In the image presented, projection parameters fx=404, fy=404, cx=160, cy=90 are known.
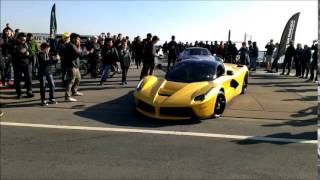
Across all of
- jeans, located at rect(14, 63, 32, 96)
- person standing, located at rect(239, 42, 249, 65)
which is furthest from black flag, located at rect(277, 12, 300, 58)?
jeans, located at rect(14, 63, 32, 96)

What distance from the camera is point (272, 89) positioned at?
44.3 ft

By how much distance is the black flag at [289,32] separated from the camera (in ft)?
71.5

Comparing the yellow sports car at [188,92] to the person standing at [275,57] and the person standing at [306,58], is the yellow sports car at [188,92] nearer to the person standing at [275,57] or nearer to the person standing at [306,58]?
the person standing at [306,58]

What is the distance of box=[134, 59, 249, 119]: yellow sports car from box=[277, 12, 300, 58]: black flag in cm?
1247

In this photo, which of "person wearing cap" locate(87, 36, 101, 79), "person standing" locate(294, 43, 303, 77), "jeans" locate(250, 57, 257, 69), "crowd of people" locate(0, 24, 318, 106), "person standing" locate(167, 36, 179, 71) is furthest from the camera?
"jeans" locate(250, 57, 257, 69)

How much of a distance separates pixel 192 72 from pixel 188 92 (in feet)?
4.11

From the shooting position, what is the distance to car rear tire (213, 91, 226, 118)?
866 centimetres

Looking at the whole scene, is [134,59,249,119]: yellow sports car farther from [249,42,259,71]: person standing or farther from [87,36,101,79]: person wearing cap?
[249,42,259,71]: person standing

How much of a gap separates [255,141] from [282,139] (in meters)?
0.55

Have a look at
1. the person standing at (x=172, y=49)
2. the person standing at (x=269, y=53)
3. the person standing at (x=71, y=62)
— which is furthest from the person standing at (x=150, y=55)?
the person standing at (x=269, y=53)

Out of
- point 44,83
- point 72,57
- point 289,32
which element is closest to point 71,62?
point 72,57

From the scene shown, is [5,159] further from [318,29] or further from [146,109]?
[318,29]

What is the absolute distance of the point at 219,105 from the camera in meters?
8.77

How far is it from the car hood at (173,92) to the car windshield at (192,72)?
1.13 ft
